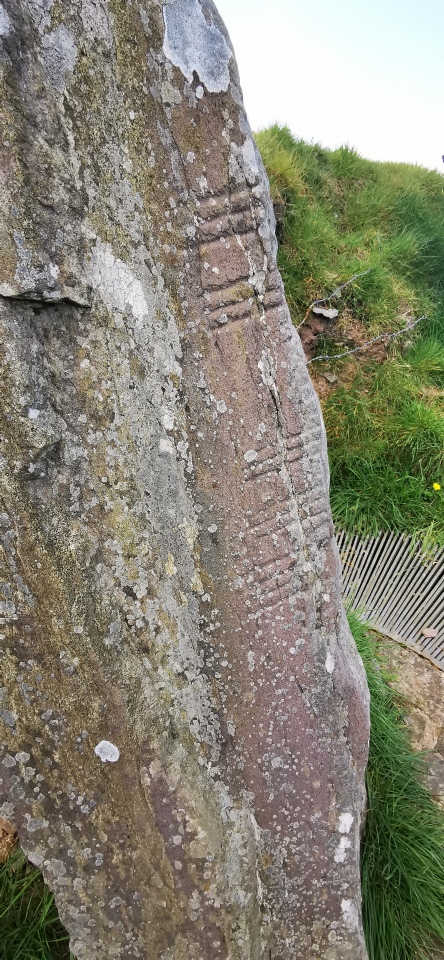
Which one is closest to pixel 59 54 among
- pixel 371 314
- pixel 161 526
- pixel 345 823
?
pixel 161 526

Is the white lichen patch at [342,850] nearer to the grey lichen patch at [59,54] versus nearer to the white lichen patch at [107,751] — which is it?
the white lichen patch at [107,751]

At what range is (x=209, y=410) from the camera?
1.08 meters

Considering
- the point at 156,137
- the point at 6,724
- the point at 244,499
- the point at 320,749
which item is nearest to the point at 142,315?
the point at 156,137

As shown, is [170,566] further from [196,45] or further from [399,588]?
[399,588]

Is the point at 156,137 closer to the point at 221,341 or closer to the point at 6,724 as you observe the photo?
the point at 221,341

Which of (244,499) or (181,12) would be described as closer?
(181,12)

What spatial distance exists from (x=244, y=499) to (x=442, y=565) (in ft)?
5.06

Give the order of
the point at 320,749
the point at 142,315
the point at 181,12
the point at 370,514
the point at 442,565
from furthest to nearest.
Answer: the point at 370,514, the point at 442,565, the point at 320,749, the point at 142,315, the point at 181,12

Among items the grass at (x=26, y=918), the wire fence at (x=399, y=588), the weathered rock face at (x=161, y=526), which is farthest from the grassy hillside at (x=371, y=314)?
the grass at (x=26, y=918)

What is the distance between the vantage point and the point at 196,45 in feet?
2.99

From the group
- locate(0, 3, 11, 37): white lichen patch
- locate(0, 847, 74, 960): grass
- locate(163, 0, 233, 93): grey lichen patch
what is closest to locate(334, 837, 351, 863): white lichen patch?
Result: locate(0, 847, 74, 960): grass

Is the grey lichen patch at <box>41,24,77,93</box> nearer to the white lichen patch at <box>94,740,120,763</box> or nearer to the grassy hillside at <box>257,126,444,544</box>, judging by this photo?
the white lichen patch at <box>94,740,120,763</box>

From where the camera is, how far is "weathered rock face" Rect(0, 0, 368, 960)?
0.92 metres

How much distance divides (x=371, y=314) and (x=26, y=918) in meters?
2.84
